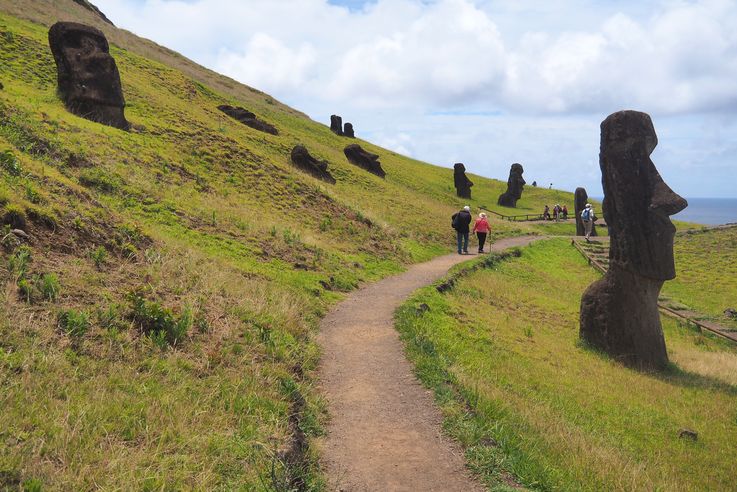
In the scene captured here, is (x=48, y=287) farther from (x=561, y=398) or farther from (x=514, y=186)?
(x=514, y=186)

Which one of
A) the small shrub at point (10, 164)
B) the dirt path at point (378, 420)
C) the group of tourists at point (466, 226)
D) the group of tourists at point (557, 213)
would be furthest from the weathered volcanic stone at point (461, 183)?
the small shrub at point (10, 164)

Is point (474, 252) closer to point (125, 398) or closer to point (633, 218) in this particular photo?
point (633, 218)

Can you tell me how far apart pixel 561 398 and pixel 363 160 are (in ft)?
144

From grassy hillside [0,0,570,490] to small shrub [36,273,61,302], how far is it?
33 millimetres

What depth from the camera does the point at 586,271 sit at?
2856 centimetres

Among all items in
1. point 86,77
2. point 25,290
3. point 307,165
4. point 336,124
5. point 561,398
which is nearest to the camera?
point 25,290

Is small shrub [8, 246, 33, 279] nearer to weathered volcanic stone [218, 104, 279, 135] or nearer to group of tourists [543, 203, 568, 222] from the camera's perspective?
weathered volcanic stone [218, 104, 279, 135]

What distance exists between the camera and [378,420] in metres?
7.39

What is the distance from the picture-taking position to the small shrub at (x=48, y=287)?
Answer: 7363mm

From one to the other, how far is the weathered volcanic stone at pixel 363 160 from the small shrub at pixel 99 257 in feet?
141

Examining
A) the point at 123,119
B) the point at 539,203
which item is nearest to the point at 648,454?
the point at 123,119

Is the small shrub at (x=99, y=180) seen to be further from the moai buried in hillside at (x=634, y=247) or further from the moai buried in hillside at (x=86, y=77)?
the moai buried in hillside at (x=634, y=247)

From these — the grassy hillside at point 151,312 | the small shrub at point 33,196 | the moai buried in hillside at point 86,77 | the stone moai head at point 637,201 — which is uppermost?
the moai buried in hillside at point 86,77

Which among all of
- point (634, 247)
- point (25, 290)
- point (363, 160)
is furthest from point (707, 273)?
point (363, 160)
